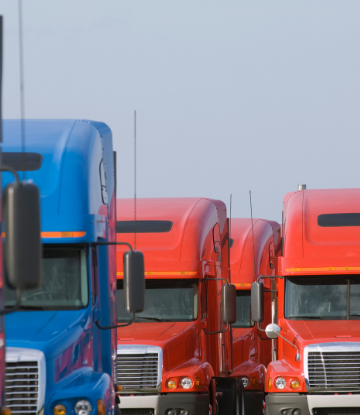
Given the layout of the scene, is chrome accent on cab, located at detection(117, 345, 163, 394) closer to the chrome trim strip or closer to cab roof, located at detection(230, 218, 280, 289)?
the chrome trim strip

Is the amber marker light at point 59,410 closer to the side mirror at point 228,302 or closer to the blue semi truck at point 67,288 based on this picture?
the blue semi truck at point 67,288

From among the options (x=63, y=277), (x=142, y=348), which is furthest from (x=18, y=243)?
(x=142, y=348)

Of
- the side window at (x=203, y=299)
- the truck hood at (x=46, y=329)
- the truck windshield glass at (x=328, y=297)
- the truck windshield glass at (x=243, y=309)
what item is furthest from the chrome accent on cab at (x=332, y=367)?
the truck windshield glass at (x=243, y=309)

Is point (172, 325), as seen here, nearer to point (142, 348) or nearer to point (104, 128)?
point (142, 348)

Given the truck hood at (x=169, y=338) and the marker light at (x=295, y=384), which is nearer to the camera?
the marker light at (x=295, y=384)

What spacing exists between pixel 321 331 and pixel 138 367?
226 cm

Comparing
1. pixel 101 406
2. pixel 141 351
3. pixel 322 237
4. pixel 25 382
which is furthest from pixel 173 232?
pixel 25 382

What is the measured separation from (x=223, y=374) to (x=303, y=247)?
9.61 feet

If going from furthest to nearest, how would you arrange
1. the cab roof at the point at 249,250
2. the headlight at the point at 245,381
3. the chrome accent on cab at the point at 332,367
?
the cab roof at the point at 249,250
the headlight at the point at 245,381
the chrome accent on cab at the point at 332,367

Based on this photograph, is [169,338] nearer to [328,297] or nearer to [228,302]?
[228,302]

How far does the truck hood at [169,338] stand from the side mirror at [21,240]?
6.27 m

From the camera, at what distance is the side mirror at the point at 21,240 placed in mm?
3977

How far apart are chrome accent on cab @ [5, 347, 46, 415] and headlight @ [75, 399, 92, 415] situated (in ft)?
0.91

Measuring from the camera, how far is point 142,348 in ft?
33.3
